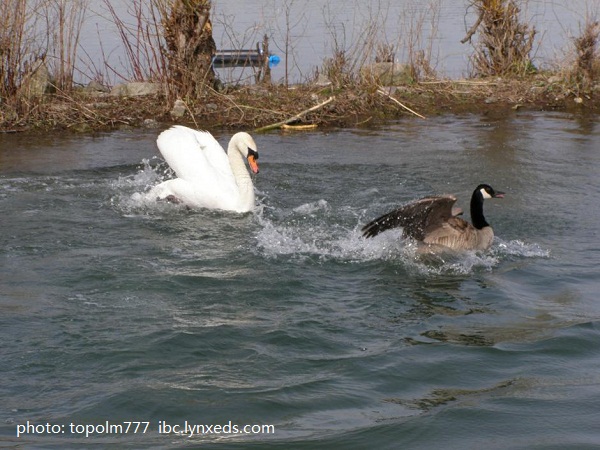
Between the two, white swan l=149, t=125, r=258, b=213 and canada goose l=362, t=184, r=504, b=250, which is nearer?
canada goose l=362, t=184, r=504, b=250

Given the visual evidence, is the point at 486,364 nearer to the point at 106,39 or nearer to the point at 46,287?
the point at 46,287

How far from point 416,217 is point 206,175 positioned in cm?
231

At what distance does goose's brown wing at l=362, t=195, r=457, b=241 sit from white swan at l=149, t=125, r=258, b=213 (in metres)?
1.67

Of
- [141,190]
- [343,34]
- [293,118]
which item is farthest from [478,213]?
[343,34]

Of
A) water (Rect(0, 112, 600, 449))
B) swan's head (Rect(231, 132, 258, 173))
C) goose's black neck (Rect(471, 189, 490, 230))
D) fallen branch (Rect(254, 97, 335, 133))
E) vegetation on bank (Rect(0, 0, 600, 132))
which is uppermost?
vegetation on bank (Rect(0, 0, 600, 132))

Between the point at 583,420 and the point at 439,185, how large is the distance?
504 centimetres

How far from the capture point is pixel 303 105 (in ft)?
43.7

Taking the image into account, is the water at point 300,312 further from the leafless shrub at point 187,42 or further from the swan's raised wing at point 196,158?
the leafless shrub at point 187,42

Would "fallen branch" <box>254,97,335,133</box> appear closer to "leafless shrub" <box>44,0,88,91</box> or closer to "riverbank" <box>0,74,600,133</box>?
"riverbank" <box>0,74,600,133</box>

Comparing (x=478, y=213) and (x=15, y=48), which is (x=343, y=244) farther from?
(x=15, y=48)

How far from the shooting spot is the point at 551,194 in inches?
378

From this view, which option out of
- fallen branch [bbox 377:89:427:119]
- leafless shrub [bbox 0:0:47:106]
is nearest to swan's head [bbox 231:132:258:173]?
leafless shrub [bbox 0:0:47:106]

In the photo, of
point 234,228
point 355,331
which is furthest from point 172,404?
point 234,228

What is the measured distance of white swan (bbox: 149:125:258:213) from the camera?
9000 mm
